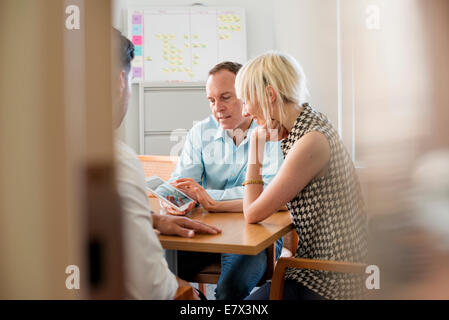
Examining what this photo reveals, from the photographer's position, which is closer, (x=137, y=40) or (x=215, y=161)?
(x=215, y=161)

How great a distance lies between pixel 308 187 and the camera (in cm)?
127

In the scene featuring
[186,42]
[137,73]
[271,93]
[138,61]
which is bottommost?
[271,93]

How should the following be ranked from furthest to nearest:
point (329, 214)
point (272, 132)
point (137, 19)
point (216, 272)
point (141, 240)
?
point (137, 19) → point (216, 272) → point (272, 132) → point (329, 214) → point (141, 240)

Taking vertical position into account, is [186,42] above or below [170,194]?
above

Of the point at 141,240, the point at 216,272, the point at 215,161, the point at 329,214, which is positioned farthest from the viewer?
the point at 215,161

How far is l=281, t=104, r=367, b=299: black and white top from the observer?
1222 millimetres

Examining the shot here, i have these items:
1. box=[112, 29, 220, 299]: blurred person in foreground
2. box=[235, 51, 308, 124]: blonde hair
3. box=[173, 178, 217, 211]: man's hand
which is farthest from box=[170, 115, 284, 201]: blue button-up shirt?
box=[112, 29, 220, 299]: blurred person in foreground

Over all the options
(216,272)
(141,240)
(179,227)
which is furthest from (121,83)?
(216,272)

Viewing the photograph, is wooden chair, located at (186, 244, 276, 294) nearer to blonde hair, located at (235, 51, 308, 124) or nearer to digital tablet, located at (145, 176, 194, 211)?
digital tablet, located at (145, 176, 194, 211)

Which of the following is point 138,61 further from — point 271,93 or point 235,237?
point 235,237

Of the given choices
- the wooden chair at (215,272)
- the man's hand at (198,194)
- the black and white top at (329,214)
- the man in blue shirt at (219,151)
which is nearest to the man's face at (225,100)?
the man in blue shirt at (219,151)

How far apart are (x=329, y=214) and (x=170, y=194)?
21.3 inches
